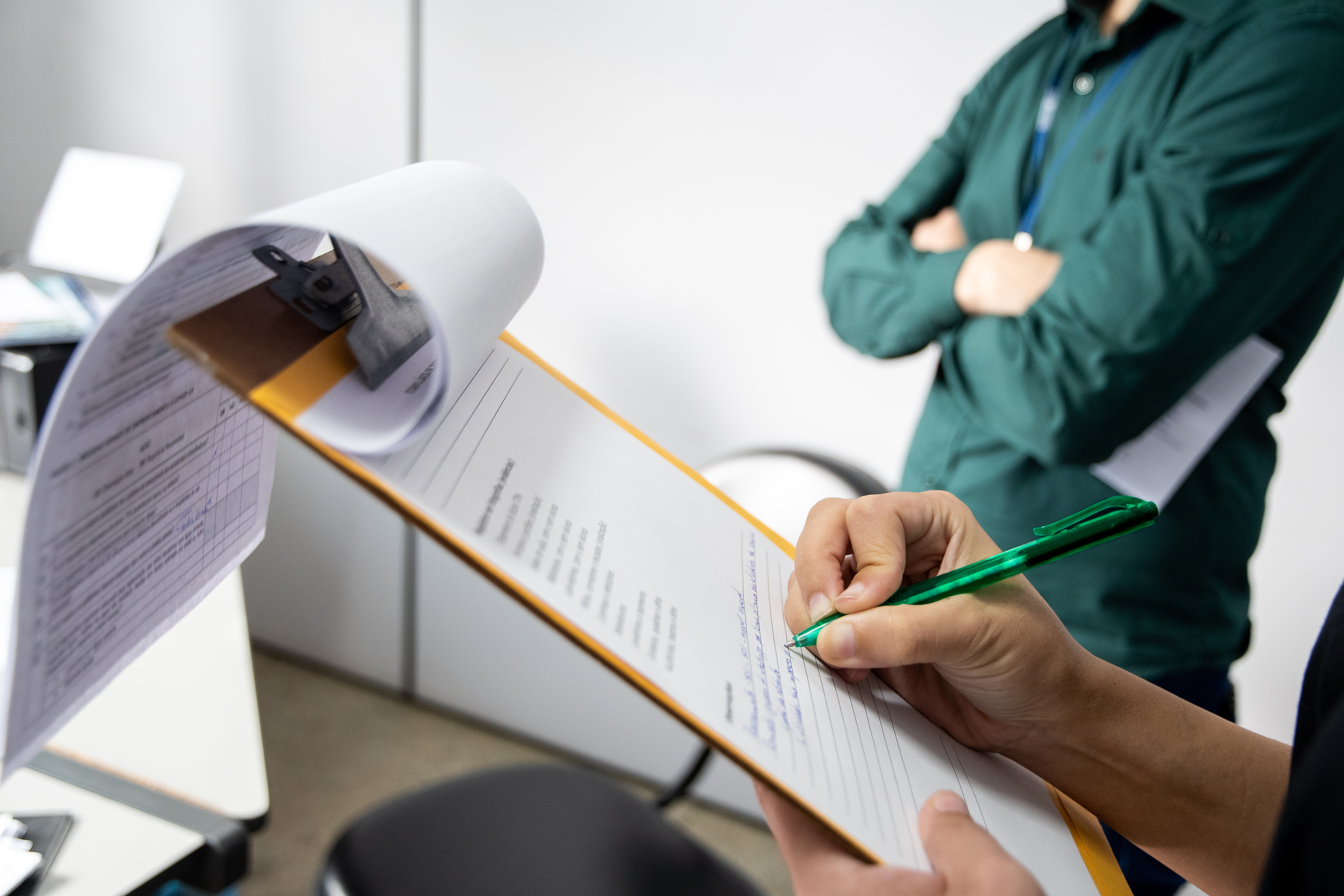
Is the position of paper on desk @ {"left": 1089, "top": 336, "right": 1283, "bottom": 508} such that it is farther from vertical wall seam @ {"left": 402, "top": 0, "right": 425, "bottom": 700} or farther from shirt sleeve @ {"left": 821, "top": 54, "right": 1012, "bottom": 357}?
vertical wall seam @ {"left": 402, "top": 0, "right": 425, "bottom": 700}

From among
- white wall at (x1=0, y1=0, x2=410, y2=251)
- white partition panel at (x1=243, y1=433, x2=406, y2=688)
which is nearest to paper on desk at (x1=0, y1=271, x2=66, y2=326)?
white wall at (x1=0, y1=0, x2=410, y2=251)

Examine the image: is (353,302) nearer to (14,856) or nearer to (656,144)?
(14,856)

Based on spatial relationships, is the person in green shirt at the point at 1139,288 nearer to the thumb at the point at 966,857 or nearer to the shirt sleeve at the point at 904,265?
the shirt sleeve at the point at 904,265

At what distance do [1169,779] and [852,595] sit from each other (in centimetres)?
24

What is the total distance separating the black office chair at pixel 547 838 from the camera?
954 mm

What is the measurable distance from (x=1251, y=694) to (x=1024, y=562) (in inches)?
53.1

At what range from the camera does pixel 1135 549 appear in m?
0.89

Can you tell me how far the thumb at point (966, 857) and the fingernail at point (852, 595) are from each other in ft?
0.36

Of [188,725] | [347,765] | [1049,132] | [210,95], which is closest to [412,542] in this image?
[347,765]

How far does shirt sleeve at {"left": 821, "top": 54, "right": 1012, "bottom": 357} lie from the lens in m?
1.01

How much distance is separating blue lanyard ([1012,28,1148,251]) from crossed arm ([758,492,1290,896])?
0.56 metres

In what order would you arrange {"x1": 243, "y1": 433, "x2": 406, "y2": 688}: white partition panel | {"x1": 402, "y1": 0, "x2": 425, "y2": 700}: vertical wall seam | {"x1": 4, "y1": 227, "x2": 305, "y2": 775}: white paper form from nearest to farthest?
{"x1": 4, "y1": 227, "x2": 305, "y2": 775}: white paper form
{"x1": 402, "y1": 0, "x2": 425, "y2": 700}: vertical wall seam
{"x1": 243, "y1": 433, "x2": 406, "y2": 688}: white partition panel

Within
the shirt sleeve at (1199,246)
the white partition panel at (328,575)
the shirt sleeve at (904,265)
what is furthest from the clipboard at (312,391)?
the white partition panel at (328,575)

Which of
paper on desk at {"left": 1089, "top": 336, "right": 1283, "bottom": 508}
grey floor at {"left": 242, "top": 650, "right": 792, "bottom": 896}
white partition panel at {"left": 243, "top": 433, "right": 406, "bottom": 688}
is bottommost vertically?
grey floor at {"left": 242, "top": 650, "right": 792, "bottom": 896}
